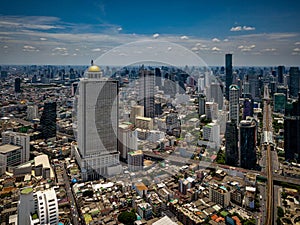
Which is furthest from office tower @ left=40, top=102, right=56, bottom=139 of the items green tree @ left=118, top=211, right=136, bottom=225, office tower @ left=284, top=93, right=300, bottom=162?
office tower @ left=284, top=93, right=300, bottom=162

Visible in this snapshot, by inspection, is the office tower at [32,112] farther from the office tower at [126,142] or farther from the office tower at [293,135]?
the office tower at [293,135]

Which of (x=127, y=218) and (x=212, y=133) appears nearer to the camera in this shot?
(x=127, y=218)

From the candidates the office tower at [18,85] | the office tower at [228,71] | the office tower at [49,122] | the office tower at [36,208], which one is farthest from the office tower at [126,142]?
the office tower at [18,85]

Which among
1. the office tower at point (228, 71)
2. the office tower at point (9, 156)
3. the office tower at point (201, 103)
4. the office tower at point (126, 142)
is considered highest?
the office tower at point (228, 71)

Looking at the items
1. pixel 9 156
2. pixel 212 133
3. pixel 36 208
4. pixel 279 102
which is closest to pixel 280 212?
pixel 212 133

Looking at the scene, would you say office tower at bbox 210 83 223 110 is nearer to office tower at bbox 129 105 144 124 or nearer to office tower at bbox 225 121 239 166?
office tower at bbox 225 121 239 166

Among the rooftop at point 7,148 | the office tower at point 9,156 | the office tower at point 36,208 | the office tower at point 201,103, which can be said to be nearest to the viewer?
the office tower at point 36,208

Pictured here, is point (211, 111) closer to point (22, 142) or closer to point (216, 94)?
point (216, 94)
